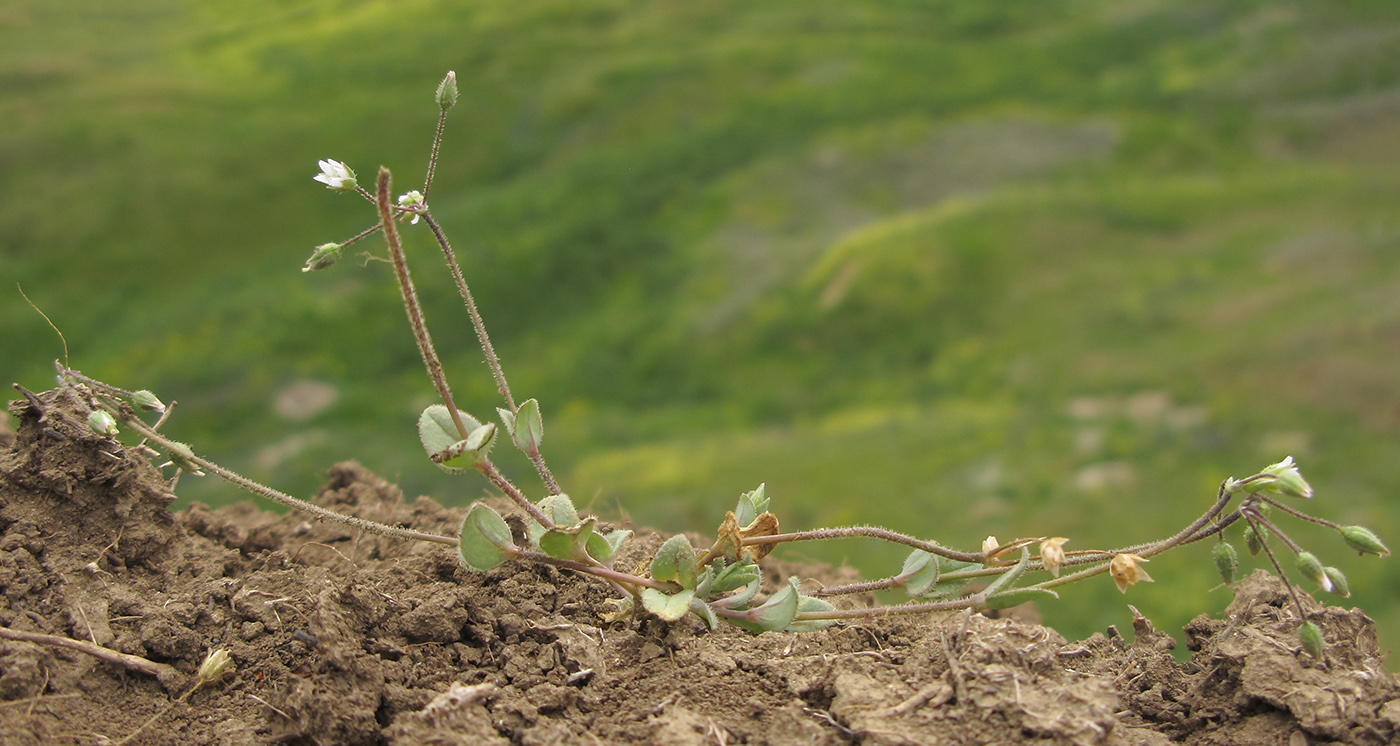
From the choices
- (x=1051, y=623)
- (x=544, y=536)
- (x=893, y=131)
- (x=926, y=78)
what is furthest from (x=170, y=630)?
(x=926, y=78)

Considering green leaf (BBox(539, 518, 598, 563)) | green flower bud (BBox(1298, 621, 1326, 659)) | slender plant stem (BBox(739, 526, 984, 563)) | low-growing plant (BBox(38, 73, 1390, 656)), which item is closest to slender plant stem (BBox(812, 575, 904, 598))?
low-growing plant (BBox(38, 73, 1390, 656))

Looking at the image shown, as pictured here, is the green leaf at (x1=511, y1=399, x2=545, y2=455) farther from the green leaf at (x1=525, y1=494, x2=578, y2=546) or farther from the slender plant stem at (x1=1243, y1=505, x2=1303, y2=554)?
the slender plant stem at (x1=1243, y1=505, x2=1303, y2=554)

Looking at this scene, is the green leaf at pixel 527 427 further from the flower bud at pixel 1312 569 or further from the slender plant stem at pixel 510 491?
the flower bud at pixel 1312 569

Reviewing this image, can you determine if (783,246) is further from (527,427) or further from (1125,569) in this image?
(1125,569)

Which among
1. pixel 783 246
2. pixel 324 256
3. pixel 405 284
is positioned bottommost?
pixel 405 284

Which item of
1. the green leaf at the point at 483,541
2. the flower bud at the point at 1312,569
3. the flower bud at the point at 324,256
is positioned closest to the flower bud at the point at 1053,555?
the flower bud at the point at 1312,569

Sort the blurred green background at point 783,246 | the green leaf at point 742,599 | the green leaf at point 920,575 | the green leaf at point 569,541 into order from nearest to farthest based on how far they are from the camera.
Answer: the green leaf at point 569,541 < the green leaf at point 742,599 < the green leaf at point 920,575 < the blurred green background at point 783,246

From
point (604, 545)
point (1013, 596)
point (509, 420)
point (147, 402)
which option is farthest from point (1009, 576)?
point (147, 402)
